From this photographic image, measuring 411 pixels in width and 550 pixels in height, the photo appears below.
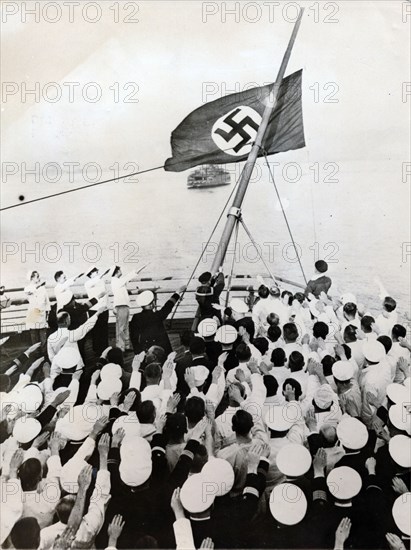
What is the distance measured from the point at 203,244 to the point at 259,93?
66cm

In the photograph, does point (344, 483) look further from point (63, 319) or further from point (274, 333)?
point (63, 319)

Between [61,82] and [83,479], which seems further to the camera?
[61,82]

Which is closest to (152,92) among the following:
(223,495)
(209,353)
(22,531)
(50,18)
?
(50,18)

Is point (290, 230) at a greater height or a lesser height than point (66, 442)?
greater

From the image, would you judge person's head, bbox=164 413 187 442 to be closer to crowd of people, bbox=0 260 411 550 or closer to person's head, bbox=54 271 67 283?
crowd of people, bbox=0 260 411 550

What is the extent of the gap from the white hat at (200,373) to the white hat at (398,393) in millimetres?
712

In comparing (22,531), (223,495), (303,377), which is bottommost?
(22,531)

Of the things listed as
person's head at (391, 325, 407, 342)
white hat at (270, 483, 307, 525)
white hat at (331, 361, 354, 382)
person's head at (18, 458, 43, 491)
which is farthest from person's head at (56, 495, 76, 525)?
person's head at (391, 325, 407, 342)

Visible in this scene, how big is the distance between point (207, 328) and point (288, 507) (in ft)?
2.34

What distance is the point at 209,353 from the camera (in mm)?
1833

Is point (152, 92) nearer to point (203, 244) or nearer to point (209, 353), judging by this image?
point (203, 244)

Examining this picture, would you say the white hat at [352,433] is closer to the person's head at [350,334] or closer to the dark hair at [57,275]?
the person's head at [350,334]

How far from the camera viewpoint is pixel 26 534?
162 cm

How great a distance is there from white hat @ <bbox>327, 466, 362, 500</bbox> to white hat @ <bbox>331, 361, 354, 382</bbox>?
1.07 feet
